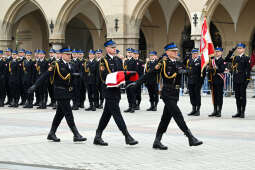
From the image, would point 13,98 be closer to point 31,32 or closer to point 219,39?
point 219,39

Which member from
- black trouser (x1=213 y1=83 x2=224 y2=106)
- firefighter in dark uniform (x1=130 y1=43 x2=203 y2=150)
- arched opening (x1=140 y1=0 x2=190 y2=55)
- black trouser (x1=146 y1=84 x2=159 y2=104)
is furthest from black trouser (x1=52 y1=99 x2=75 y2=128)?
arched opening (x1=140 y1=0 x2=190 y2=55)

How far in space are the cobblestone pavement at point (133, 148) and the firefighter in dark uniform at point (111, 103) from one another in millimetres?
182

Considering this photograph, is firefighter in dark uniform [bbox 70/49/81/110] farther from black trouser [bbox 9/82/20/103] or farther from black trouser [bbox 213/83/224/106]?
black trouser [bbox 213/83/224/106]

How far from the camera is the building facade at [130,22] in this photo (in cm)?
2462

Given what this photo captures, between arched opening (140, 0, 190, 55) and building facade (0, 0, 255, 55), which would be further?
arched opening (140, 0, 190, 55)

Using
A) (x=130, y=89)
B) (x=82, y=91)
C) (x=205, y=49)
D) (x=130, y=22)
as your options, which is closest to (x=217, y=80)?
(x=205, y=49)

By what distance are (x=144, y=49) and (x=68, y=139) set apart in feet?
71.1

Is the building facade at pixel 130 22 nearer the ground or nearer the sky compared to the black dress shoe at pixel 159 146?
nearer the sky

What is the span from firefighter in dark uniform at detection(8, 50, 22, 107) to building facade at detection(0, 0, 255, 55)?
346 inches

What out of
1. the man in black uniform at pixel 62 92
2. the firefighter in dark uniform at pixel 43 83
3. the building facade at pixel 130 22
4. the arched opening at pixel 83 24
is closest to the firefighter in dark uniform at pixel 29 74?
the firefighter in dark uniform at pixel 43 83

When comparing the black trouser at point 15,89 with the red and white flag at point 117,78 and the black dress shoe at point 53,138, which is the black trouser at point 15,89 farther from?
the red and white flag at point 117,78

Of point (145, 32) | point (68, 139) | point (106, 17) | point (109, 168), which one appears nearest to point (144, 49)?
point (145, 32)

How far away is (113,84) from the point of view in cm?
845

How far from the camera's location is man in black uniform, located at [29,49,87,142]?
8891 millimetres
